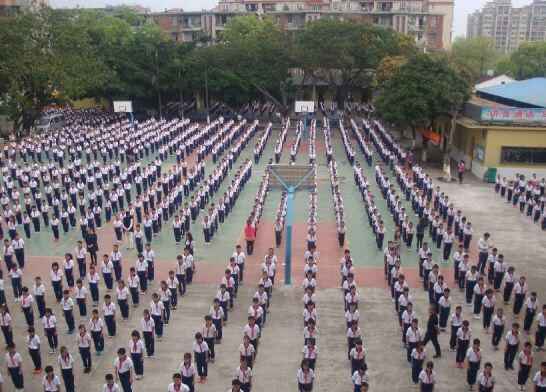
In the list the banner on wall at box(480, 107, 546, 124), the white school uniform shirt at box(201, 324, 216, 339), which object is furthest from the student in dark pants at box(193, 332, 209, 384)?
the banner on wall at box(480, 107, 546, 124)

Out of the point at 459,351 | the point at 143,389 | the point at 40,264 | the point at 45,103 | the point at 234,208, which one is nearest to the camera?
the point at 143,389

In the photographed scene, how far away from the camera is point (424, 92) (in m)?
22.9

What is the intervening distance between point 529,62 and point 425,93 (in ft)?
109

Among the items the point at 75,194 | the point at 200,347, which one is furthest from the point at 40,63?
the point at 200,347

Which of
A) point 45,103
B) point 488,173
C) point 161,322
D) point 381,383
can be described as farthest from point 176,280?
point 45,103

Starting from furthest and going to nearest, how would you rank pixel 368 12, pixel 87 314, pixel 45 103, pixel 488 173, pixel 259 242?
pixel 368 12
pixel 45 103
pixel 488 173
pixel 259 242
pixel 87 314

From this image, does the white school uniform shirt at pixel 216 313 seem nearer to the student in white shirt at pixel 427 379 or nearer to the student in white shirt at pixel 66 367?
the student in white shirt at pixel 66 367

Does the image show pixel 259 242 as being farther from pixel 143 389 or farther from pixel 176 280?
pixel 143 389

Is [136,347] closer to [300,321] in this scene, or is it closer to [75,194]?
[300,321]

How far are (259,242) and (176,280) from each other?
428 centimetres

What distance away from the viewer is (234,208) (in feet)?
57.3

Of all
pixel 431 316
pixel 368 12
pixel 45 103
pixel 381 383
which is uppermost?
pixel 368 12

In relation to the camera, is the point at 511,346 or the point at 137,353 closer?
the point at 137,353

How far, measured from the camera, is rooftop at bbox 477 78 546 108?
25.2 meters
